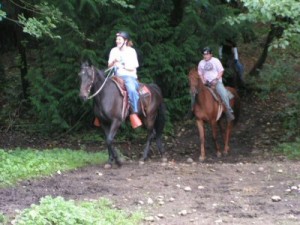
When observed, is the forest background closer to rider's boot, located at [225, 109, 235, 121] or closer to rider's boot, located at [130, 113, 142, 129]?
rider's boot, located at [225, 109, 235, 121]

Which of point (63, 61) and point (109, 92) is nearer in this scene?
point (109, 92)

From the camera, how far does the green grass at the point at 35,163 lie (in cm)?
875

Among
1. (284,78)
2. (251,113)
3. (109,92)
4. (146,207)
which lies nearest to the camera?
(146,207)

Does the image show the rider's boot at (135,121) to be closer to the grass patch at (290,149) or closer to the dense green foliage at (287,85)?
the grass patch at (290,149)

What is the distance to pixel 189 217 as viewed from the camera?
6.77 m

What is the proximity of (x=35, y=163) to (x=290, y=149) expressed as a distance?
6126 millimetres

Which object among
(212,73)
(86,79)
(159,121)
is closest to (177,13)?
(212,73)

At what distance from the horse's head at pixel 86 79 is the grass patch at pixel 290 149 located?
484 centimetres

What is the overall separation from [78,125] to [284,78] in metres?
6.18

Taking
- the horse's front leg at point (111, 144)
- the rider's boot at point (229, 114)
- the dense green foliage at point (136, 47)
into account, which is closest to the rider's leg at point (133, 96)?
the horse's front leg at point (111, 144)

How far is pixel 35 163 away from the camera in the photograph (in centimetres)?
957

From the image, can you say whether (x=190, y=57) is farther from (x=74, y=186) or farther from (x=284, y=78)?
(x=74, y=186)

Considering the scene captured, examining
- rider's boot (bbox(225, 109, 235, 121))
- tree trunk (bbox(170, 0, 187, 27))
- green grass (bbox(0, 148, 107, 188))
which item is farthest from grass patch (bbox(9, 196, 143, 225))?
tree trunk (bbox(170, 0, 187, 27))

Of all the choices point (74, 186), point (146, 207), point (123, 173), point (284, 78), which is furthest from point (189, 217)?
point (284, 78)
